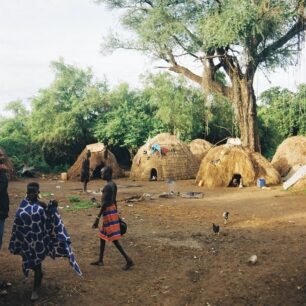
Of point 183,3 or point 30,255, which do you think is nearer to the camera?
point 30,255

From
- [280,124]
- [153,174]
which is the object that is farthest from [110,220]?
[280,124]

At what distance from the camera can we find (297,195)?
44.7ft

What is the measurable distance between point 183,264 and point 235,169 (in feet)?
36.0

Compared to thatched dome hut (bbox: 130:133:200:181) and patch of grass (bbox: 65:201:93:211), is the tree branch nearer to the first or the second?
thatched dome hut (bbox: 130:133:200:181)

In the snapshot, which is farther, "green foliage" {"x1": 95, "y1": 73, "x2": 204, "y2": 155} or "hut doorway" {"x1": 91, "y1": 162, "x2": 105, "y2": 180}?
"green foliage" {"x1": 95, "y1": 73, "x2": 204, "y2": 155}

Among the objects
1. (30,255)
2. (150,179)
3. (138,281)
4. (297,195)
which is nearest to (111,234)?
(138,281)

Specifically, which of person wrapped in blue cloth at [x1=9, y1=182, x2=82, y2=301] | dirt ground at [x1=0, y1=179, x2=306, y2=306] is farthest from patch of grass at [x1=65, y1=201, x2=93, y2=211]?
person wrapped in blue cloth at [x1=9, y1=182, x2=82, y2=301]

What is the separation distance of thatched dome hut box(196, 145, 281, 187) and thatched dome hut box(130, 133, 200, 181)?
3143 millimetres

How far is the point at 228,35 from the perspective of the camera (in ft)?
57.0

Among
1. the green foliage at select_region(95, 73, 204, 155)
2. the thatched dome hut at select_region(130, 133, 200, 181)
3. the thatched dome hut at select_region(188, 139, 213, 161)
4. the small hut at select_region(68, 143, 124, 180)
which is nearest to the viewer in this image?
the thatched dome hut at select_region(130, 133, 200, 181)

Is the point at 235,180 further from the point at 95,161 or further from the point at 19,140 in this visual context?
the point at 19,140

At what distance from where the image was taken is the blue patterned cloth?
4848 mm

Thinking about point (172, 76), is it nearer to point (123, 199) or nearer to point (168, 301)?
point (123, 199)

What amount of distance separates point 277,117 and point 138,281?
25298 millimetres
